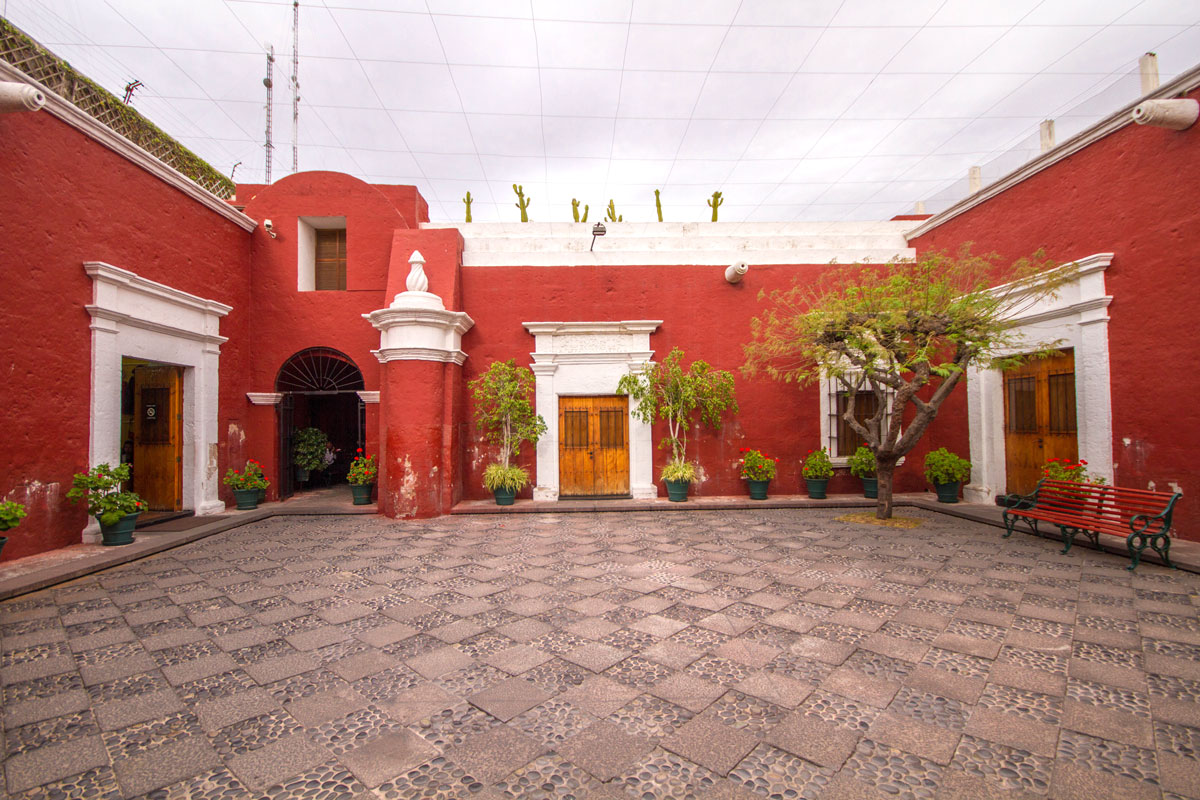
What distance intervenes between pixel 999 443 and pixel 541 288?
22.7 feet

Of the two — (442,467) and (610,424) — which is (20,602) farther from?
(610,424)

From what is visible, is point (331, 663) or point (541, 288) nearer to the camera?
point (331, 663)

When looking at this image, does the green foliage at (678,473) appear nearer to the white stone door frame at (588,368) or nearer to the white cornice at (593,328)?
the white stone door frame at (588,368)

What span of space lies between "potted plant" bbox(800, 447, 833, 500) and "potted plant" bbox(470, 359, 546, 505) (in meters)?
4.05

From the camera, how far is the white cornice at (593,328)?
7.93 meters

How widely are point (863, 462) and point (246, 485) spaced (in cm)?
902

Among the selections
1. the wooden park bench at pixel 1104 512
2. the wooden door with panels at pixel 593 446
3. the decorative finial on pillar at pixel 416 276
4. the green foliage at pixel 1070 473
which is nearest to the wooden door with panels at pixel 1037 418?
the green foliage at pixel 1070 473

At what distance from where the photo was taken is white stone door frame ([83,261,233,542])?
559 cm

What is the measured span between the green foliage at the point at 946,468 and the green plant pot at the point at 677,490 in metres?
3.56

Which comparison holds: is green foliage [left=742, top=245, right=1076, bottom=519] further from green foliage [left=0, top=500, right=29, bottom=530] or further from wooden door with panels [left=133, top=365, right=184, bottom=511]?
wooden door with panels [left=133, top=365, right=184, bottom=511]

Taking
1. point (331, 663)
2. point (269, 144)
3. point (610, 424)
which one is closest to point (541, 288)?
point (610, 424)

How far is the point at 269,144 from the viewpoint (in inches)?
432

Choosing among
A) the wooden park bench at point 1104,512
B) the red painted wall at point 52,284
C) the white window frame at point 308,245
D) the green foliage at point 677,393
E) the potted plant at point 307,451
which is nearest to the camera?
the wooden park bench at point 1104,512

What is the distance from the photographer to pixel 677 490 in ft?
25.2
